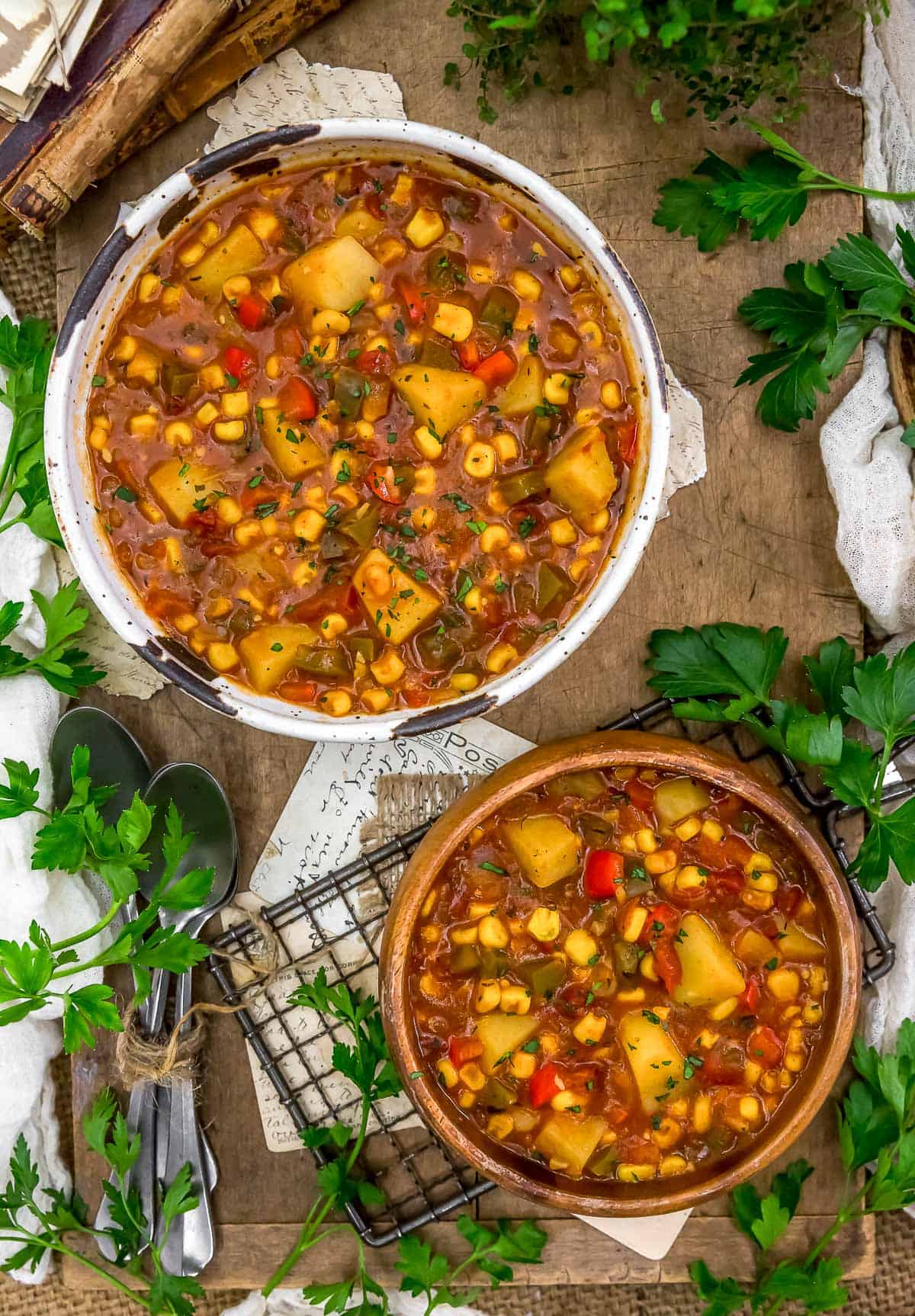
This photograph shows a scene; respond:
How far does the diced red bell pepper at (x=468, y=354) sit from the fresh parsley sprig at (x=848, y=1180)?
218 cm

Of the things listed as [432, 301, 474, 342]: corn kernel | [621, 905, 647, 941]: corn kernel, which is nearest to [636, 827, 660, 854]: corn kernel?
[621, 905, 647, 941]: corn kernel

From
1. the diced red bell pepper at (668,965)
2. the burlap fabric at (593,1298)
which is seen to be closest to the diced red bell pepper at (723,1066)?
the diced red bell pepper at (668,965)

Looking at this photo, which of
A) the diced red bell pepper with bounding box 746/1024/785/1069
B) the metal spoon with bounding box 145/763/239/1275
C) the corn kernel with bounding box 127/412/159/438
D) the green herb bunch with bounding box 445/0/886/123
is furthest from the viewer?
the metal spoon with bounding box 145/763/239/1275

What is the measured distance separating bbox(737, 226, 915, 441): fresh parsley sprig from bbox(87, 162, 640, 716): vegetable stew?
1.76 feet

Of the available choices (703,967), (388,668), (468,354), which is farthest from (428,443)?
(703,967)

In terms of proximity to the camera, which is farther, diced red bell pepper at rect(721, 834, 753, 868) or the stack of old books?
diced red bell pepper at rect(721, 834, 753, 868)

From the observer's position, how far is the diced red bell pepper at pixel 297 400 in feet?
8.86

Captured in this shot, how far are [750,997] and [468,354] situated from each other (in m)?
1.82

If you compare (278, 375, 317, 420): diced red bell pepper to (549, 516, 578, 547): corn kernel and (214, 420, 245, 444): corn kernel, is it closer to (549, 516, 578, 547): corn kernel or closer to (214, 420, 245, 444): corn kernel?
(214, 420, 245, 444): corn kernel

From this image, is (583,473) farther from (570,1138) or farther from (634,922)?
(570,1138)

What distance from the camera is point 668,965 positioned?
289 cm

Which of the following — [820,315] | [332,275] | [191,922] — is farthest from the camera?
[191,922]

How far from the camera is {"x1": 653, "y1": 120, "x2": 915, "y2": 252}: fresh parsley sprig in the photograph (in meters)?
2.88

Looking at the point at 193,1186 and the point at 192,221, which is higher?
the point at 192,221
